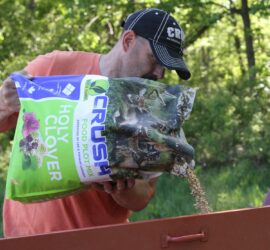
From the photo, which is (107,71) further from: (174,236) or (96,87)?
(174,236)

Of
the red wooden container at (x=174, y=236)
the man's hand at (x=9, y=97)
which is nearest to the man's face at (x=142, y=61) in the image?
the man's hand at (x=9, y=97)

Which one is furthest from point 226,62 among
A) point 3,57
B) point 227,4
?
point 3,57

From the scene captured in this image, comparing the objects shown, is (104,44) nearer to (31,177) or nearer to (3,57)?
(3,57)

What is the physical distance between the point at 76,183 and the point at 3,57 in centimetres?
913

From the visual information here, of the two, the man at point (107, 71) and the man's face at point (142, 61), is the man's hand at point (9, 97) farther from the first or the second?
the man's face at point (142, 61)

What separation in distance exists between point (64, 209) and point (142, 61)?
628 millimetres

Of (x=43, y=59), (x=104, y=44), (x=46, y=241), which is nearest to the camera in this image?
(x=46, y=241)

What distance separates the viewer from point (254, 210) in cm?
213

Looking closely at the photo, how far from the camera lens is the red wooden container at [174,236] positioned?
1.85 m

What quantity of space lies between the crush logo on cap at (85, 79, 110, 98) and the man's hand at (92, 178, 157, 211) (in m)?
0.30

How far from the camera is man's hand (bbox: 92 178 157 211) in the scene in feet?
7.30

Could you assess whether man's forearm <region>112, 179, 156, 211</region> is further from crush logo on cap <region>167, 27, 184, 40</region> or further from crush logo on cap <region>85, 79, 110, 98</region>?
crush logo on cap <region>167, 27, 184, 40</region>

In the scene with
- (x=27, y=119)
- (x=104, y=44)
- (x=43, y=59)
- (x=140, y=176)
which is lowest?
(x=140, y=176)

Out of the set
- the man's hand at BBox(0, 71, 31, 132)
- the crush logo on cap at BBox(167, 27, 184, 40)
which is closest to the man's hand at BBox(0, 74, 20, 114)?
the man's hand at BBox(0, 71, 31, 132)
